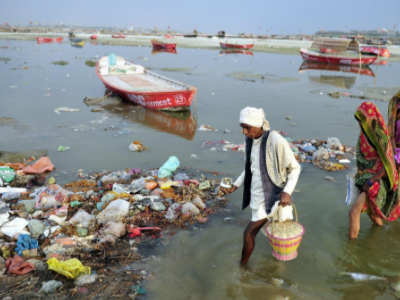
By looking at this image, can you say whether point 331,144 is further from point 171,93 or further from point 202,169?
point 171,93

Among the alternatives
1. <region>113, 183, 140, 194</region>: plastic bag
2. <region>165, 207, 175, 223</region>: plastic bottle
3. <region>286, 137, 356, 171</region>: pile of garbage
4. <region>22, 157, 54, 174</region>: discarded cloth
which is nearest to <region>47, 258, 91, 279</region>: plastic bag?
<region>165, 207, 175, 223</region>: plastic bottle

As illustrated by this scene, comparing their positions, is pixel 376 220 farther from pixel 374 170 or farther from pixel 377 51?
pixel 377 51

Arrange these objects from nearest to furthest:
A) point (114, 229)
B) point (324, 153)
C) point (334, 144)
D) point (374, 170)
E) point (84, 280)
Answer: point (84, 280) < point (374, 170) < point (114, 229) < point (324, 153) < point (334, 144)

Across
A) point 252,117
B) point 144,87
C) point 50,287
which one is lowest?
point 50,287

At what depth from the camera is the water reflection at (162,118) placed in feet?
27.8

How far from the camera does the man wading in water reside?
2660 millimetres

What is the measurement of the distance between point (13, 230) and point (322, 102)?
1028 cm

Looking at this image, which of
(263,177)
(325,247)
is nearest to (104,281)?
(263,177)

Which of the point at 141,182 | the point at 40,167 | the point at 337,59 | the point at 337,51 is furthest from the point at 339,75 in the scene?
the point at 40,167

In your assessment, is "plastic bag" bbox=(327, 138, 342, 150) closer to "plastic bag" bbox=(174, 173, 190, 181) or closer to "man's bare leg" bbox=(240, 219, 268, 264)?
"plastic bag" bbox=(174, 173, 190, 181)

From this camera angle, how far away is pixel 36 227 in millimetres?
3855

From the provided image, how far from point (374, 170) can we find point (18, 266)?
3.55 m

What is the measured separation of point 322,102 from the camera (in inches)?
451

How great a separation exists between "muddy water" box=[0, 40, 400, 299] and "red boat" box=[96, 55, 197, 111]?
0.36m
